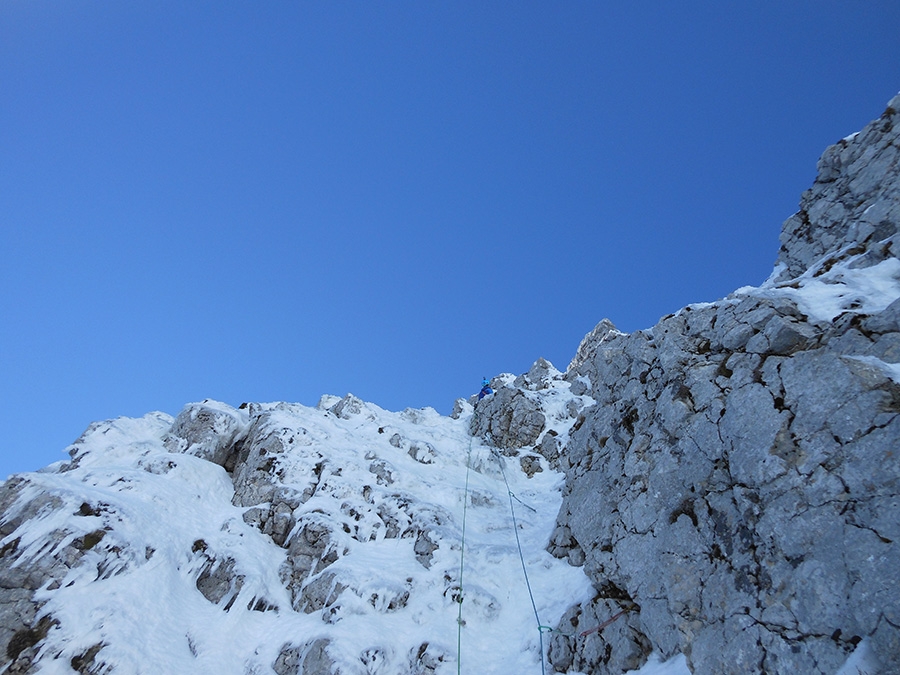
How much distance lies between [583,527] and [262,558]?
15070mm

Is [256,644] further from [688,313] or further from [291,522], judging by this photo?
[688,313]

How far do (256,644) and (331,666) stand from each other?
3.91m

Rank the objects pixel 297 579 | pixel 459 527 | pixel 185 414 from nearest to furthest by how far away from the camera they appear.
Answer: pixel 297 579 < pixel 459 527 < pixel 185 414

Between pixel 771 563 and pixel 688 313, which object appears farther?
pixel 688 313

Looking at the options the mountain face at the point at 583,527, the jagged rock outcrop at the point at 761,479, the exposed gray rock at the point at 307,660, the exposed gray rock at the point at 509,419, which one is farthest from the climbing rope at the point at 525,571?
the exposed gray rock at the point at 307,660

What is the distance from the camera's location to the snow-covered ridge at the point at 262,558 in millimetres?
18406

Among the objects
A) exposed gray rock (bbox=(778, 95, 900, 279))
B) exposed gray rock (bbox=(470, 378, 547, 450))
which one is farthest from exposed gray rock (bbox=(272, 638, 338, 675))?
exposed gray rock (bbox=(778, 95, 900, 279))

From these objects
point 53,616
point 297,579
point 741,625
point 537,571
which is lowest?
point 53,616

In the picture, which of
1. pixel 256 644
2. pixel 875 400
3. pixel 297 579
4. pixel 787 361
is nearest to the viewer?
pixel 875 400

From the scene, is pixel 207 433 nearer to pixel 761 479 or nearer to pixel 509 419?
pixel 509 419

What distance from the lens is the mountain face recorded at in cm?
1157

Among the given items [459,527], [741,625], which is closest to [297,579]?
[459,527]

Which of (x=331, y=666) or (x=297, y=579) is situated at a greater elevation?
(x=297, y=579)

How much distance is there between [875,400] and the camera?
11.5m
